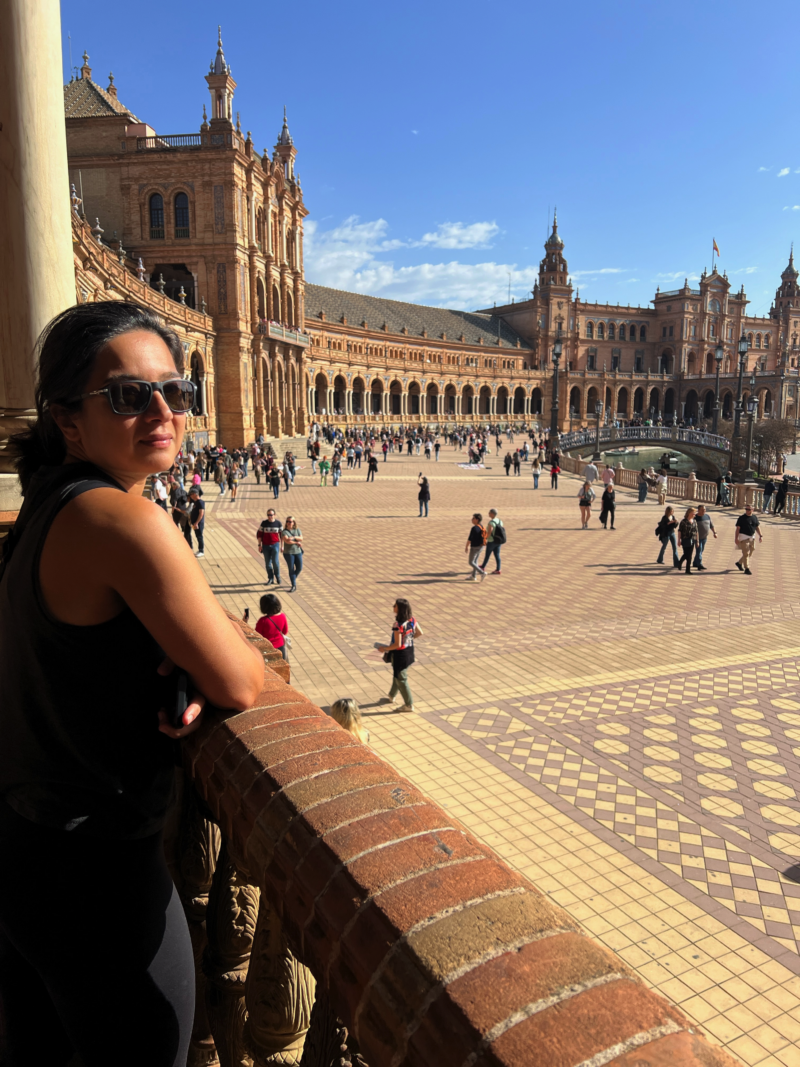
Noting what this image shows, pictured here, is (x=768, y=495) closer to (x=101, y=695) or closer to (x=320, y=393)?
(x=101, y=695)

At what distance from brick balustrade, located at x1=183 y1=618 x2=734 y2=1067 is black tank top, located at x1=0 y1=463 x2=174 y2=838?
10.8 inches

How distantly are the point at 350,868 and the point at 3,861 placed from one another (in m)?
0.69

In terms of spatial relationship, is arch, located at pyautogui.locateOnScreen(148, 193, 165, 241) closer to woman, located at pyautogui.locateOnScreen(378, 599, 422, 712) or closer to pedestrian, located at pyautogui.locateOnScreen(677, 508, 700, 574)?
pedestrian, located at pyautogui.locateOnScreen(677, 508, 700, 574)

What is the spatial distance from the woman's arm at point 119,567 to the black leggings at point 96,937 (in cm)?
42

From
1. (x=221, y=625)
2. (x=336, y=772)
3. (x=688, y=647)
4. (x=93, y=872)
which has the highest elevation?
(x=221, y=625)

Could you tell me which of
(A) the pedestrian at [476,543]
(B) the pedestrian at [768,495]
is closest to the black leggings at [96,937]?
(A) the pedestrian at [476,543]

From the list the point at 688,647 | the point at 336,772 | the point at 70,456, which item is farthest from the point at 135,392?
the point at 688,647

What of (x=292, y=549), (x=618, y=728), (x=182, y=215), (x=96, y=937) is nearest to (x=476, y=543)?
(x=292, y=549)

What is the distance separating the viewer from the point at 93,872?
137 centimetres

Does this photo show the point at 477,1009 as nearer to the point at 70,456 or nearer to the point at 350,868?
the point at 350,868

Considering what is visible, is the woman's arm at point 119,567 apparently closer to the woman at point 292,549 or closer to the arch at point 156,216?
the woman at point 292,549

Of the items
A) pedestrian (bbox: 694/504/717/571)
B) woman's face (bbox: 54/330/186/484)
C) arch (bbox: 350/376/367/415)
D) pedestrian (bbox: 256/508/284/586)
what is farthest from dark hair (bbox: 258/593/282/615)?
arch (bbox: 350/376/367/415)

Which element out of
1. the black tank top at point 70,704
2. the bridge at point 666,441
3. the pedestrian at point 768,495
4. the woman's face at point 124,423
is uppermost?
the woman's face at point 124,423

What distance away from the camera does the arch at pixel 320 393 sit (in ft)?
237
